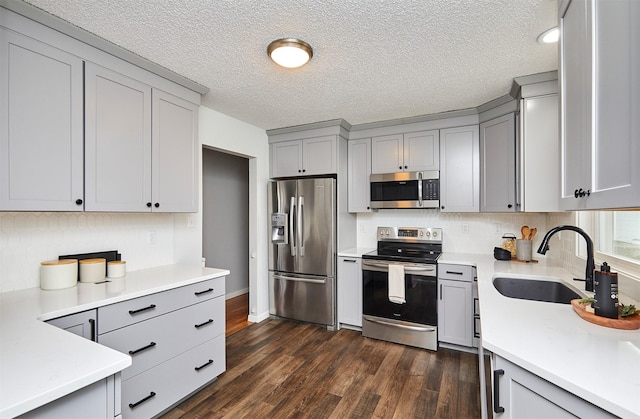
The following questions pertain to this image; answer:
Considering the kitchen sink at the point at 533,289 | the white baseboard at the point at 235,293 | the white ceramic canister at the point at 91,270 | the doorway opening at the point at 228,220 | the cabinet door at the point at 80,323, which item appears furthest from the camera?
the white baseboard at the point at 235,293

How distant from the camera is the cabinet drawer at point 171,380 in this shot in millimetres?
1733

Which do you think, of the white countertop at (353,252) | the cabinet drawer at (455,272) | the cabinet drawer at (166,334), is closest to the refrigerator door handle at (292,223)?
the white countertop at (353,252)

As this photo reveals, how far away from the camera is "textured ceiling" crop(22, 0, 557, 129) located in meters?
1.50

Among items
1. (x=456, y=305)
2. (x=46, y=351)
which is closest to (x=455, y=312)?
(x=456, y=305)

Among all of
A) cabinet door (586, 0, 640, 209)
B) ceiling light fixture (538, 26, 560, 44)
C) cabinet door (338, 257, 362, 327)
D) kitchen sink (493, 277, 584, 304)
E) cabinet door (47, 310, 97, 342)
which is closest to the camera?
cabinet door (586, 0, 640, 209)

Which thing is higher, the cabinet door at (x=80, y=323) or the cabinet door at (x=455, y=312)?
the cabinet door at (x=80, y=323)

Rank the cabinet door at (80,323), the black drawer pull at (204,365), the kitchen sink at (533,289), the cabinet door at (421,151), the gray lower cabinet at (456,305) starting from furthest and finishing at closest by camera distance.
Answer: the cabinet door at (421,151) < the gray lower cabinet at (456,305) < the black drawer pull at (204,365) < the kitchen sink at (533,289) < the cabinet door at (80,323)

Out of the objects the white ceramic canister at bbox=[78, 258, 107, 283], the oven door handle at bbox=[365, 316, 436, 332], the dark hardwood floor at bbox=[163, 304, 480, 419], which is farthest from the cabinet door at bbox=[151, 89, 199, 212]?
the oven door handle at bbox=[365, 316, 436, 332]

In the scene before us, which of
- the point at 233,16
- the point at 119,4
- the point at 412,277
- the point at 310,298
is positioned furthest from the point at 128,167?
the point at 412,277

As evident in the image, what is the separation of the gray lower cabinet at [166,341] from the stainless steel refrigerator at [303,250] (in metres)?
1.27

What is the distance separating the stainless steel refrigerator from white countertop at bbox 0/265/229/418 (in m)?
1.86

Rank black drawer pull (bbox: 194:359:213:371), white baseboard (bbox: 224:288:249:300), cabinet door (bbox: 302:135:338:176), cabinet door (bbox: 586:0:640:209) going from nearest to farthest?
cabinet door (bbox: 586:0:640:209) → black drawer pull (bbox: 194:359:213:371) → cabinet door (bbox: 302:135:338:176) → white baseboard (bbox: 224:288:249:300)

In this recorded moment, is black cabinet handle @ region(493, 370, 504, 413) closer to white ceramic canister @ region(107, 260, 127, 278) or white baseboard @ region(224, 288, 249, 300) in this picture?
white ceramic canister @ region(107, 260, 127, 278)

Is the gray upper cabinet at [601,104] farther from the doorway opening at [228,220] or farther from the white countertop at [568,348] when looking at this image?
the doorway opening at [228,220]
